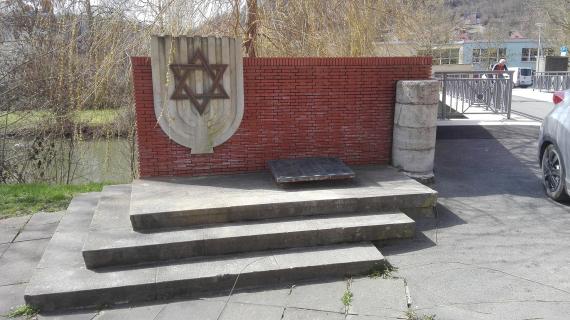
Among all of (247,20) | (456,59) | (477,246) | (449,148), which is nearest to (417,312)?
(477,246)

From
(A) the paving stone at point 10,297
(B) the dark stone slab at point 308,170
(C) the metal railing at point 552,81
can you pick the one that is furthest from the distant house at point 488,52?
(A) the paving stone at point 10,297

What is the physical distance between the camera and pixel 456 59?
53375 mm

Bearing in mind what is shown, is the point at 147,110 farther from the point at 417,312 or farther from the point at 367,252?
the point at 417,312

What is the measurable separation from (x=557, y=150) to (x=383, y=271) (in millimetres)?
3284

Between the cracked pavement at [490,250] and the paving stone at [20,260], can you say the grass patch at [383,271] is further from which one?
the paving stone at [20,260]

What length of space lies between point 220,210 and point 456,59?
176 ft

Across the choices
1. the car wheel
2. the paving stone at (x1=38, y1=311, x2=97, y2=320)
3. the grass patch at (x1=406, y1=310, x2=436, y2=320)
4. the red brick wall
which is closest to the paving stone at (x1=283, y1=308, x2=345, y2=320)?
the grass patch at (x1=406, y1=310, x2=436, y2=320)

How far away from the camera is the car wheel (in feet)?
19.8

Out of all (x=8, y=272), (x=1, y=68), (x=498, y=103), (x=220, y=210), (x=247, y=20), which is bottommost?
(x=8, y=272)

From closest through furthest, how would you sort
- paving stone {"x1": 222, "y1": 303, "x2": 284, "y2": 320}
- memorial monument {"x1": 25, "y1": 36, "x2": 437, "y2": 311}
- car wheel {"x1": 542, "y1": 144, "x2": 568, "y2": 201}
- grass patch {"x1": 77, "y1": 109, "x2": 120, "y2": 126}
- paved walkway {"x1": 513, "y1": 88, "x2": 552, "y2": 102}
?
paving stone {"x1": 222, "y1": 303, "x2": 284, "y2": 320}
memorial monument {"x1": 25, "y1": 36, "x2": 437, "y2": 311}
car wheel {"x1": 542, "y1": 144, "x2": 568, "y2": 201}
grass patch {"x1": 77, "y1": 109, "x2": 120, "y2": 126}
paved walkway {"x1": 513, "y1": 88, "x2": 552, "y2": 102}

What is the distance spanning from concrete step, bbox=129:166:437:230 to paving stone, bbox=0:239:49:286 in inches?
44.2

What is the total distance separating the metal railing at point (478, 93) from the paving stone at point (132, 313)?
9.41 meters

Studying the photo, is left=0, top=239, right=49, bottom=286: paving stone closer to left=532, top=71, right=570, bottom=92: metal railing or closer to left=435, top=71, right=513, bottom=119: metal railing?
left=435, top=71, right=513, bottom=119: metal railing

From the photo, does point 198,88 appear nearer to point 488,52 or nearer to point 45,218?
point 45,218
